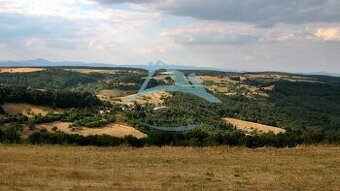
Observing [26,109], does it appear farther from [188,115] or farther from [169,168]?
[169,168]

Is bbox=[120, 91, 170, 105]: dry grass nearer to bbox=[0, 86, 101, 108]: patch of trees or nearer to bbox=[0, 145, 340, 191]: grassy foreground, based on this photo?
bbox=[0, 86, 101, 108]: patch of trees

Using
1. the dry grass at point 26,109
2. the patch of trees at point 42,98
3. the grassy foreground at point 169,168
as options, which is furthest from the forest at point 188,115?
the grassy foreground at point 169,168

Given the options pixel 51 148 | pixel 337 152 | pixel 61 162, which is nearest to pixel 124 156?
pixel 61 162

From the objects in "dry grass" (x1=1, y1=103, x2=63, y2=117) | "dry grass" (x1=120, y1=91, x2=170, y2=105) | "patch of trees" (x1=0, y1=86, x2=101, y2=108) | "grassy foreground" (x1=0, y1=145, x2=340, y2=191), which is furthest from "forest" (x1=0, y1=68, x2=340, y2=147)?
"grassy foreground" (x1=0, y1=145, x2=340, y2=191)

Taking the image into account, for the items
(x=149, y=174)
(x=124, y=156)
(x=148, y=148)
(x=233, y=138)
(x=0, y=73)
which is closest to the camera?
(x=149, y=174)

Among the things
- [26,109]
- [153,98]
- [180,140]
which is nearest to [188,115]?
[153,98]

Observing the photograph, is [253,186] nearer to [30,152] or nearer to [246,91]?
[30,152]
